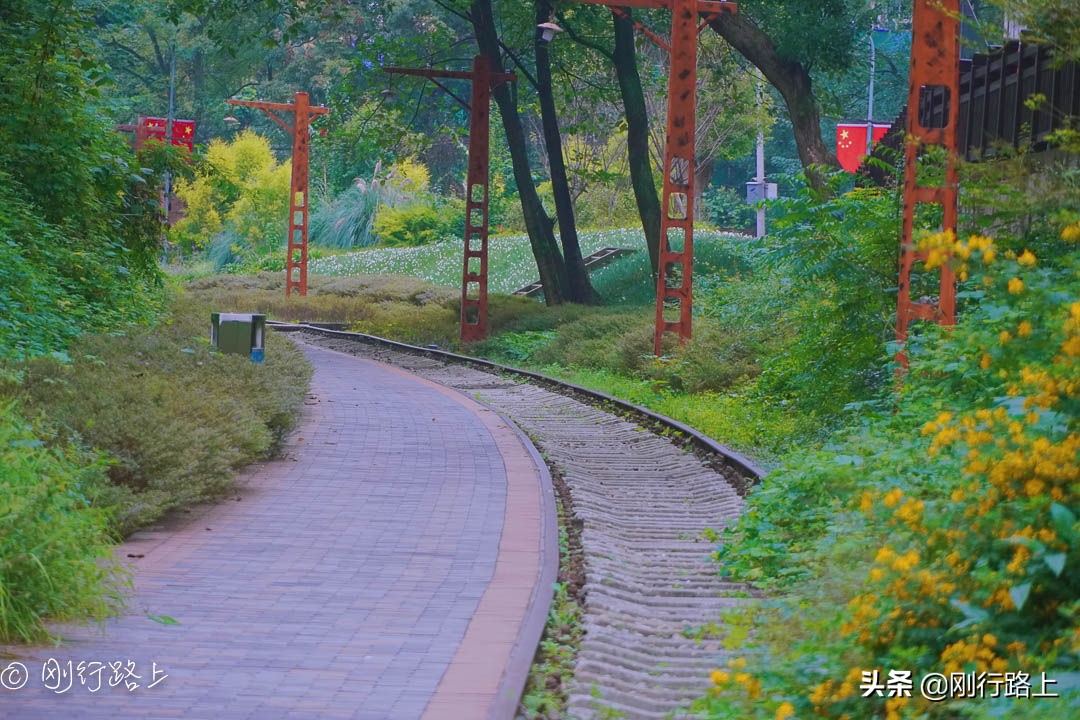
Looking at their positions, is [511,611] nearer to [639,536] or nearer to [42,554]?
[42,554]

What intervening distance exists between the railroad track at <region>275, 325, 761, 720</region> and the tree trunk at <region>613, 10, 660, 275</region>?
31.8 ft

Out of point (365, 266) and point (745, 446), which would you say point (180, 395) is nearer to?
point (745, 446)

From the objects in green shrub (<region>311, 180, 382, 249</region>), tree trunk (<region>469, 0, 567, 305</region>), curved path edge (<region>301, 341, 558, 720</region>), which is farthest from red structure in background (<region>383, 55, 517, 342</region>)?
green shrub (<region>311, 180, 382, 249</region>)

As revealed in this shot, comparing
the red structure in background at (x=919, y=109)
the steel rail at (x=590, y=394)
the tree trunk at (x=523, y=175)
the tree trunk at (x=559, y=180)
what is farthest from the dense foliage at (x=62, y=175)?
the tree trunk at (x=559, y=180)

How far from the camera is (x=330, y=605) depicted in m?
7.08

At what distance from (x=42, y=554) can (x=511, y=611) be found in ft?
7.76

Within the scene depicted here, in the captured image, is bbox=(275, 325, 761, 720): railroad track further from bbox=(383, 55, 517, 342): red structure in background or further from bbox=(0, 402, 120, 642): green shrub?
bbox=(383, 55, 517, 342): red structure in background

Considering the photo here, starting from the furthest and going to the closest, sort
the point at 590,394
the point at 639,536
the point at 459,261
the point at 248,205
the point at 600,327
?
the point at 248,205 → the point at 459,261 → the point at 600,327 → the point at 590,394 → the point at 639,536

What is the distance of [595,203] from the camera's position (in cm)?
5750

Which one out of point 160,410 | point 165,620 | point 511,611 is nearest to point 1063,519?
point 511,611

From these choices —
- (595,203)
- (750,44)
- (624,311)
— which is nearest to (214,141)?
(595,203)

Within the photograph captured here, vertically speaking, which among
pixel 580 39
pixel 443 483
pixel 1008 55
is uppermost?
pixel 580 39

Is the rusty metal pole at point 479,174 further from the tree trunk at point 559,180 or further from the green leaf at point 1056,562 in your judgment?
the green leaf at point 1056,562

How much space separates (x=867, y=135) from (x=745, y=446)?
91.3 feet
